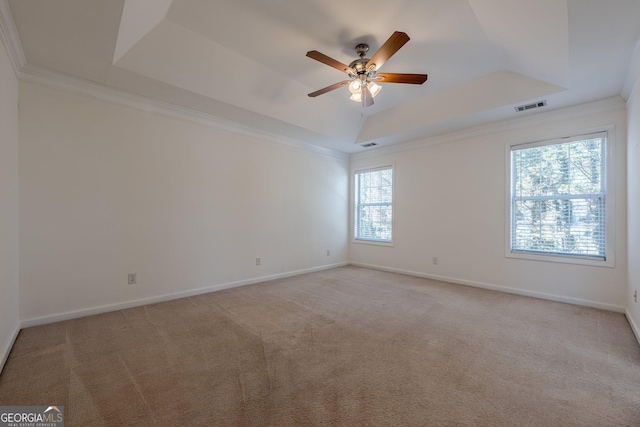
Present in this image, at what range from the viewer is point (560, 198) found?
364cm

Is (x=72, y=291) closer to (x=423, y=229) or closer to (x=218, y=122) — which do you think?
(x=218, y=122)

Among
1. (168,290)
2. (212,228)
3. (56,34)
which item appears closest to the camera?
(56,34)

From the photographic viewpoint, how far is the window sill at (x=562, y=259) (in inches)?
130

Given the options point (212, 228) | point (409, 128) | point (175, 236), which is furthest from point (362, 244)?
point (175, 236)

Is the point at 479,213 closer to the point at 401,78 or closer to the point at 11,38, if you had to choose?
the point at 401,78

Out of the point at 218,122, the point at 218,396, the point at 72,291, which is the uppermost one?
the point at 218,122

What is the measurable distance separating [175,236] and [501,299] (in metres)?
4.65

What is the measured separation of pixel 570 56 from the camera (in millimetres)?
2521

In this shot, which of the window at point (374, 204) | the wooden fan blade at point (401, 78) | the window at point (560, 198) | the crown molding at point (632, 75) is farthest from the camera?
the window at point (374, 204)

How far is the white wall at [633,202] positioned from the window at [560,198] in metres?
0.36

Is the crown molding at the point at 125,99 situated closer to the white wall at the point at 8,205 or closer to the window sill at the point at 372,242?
the white wall at the point at 8,205

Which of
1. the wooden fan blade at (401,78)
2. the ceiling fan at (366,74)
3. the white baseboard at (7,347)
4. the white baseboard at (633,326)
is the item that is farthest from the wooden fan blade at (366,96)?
the white baseboard at (7,347)

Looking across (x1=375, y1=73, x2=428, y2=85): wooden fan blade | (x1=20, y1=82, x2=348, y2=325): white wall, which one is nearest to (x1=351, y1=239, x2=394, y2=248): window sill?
(x1=20, y1=82, x2=348, y2=325): white wall

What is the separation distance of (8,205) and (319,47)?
3356 millimetres
